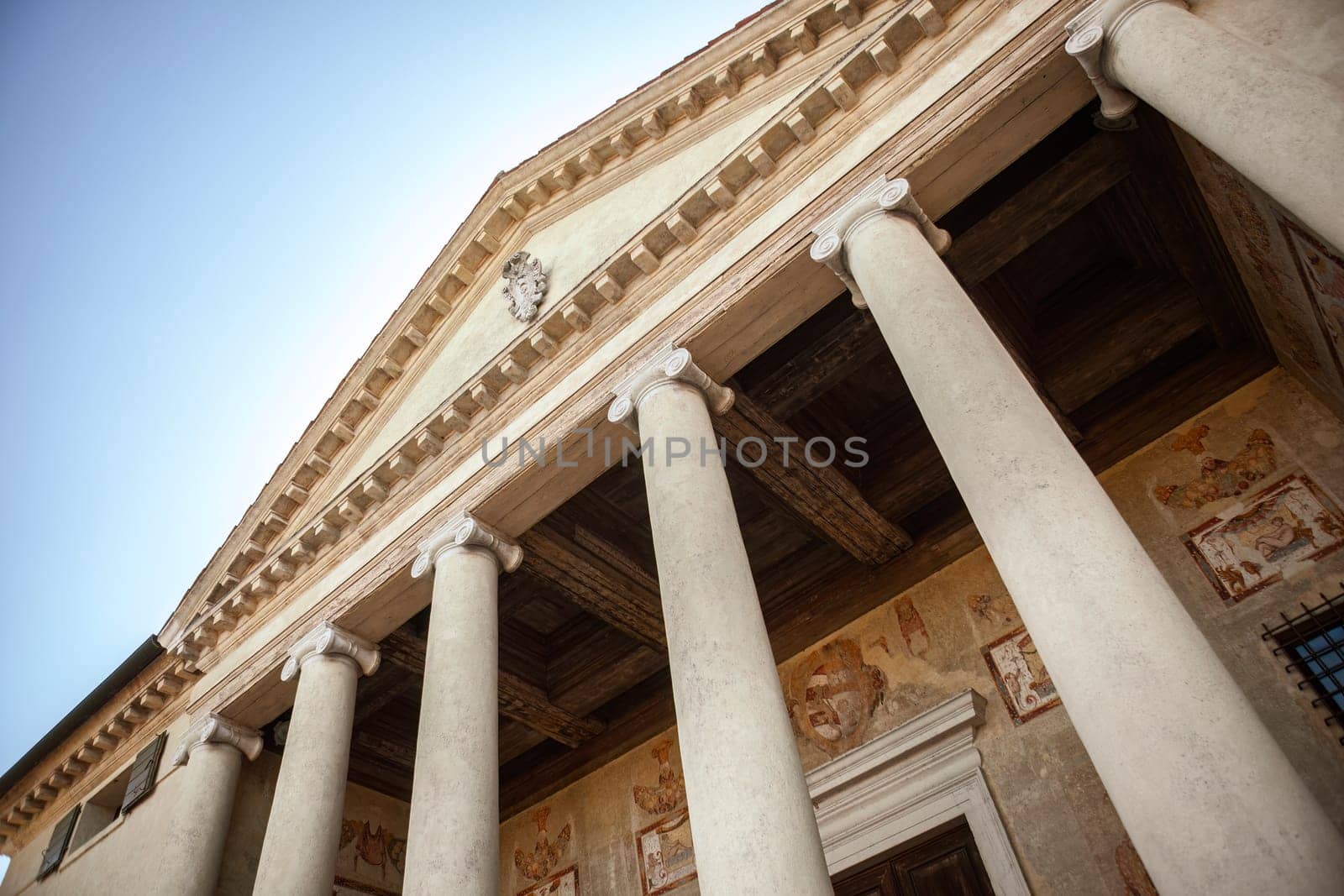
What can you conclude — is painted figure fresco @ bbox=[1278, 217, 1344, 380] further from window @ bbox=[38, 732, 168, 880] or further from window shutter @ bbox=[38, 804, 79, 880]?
window shutter @ bbox=[38, 804, 79, 880]

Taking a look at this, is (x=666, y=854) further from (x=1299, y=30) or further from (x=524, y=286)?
(x=1299, y=30)

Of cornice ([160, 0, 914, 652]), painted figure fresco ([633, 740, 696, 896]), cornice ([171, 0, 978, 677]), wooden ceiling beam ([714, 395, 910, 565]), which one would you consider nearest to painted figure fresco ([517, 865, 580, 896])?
painted figure fresco ([633, 740, 696, 896])

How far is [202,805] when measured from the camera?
320 inches

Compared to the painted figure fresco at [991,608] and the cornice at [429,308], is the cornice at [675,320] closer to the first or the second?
the cornice at [429,308]

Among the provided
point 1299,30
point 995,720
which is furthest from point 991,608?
point 1299,30

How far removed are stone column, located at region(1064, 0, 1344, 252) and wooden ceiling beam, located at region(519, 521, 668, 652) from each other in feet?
17.5

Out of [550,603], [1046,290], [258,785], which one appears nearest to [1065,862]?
[1046,290]

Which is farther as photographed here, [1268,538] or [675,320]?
[675,320]

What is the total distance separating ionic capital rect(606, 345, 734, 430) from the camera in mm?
6297

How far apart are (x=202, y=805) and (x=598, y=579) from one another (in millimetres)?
4207

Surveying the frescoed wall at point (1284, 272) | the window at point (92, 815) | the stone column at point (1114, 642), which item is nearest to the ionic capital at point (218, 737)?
the window at point (92, 815)

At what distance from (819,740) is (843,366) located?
357 cm

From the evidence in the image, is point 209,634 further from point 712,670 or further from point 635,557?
point 712,670

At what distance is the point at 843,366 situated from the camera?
7508mm
